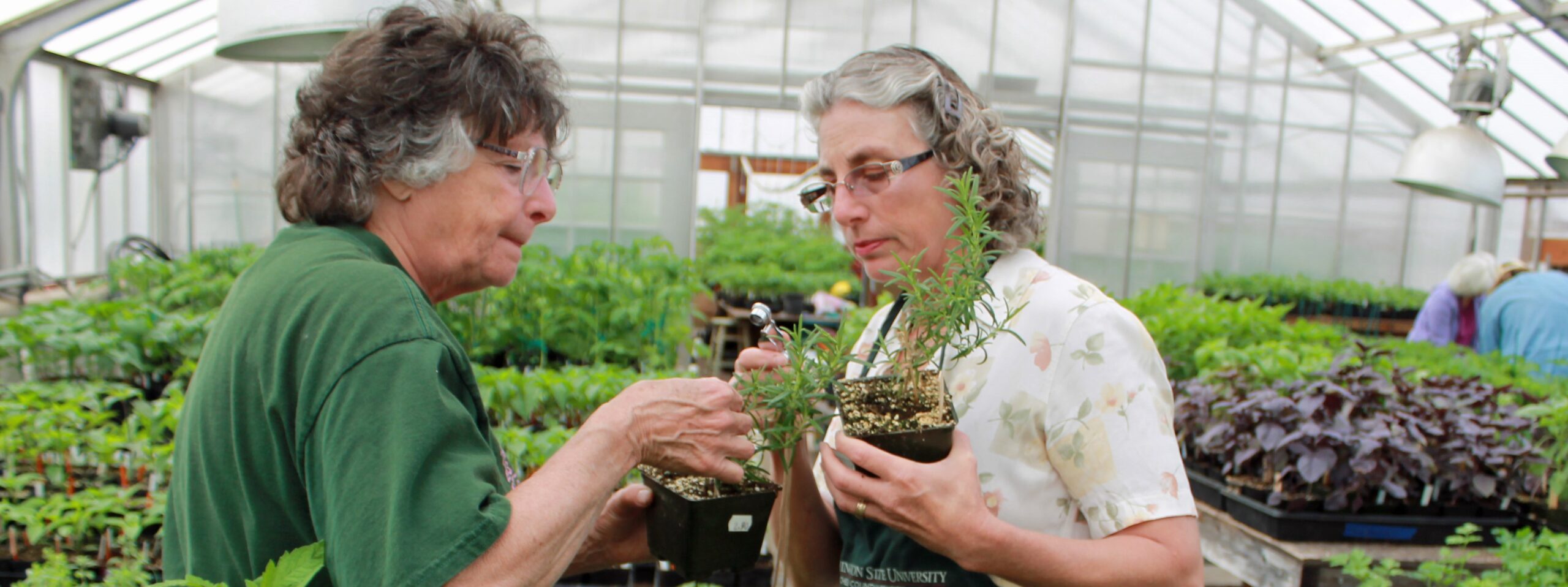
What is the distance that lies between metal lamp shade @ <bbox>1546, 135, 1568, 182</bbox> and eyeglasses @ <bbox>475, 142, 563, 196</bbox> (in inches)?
159

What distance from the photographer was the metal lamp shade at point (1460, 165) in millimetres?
3182

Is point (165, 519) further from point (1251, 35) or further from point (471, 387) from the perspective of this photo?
point (1251, 35)

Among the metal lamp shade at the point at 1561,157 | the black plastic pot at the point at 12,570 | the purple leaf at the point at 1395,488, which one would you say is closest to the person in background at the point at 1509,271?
the metal lamp shade at the point at 1561,157

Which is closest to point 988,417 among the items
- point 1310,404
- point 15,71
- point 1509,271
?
point 1310,404

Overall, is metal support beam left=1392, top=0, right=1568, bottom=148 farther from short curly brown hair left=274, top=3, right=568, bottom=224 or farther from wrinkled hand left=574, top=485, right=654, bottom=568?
short curly brown hair left=274, top=3, right=568, bottom=224

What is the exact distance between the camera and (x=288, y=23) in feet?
5.25

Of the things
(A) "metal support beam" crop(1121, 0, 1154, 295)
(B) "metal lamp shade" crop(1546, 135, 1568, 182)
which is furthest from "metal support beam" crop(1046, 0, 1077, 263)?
(B) "metal lamp shade" crop(1546, 135, 1568, 182)

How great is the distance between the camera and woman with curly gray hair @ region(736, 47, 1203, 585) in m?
1.02

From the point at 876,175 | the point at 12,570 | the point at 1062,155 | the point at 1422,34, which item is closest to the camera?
the point at 876,175

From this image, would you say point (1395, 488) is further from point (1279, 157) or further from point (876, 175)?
point (1279, 157)

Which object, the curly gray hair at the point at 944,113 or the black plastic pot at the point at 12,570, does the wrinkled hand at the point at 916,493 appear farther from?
the black plastic pot at the point at 12,570

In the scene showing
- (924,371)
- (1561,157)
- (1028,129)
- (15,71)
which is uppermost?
(1028,129)

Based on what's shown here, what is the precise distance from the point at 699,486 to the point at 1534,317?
5.02 metres

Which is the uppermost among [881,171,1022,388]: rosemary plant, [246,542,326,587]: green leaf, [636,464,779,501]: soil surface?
[881,171,1022,388]: rosemary plant
